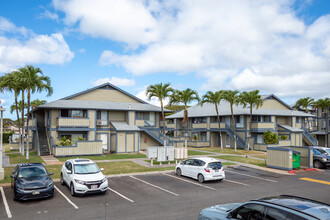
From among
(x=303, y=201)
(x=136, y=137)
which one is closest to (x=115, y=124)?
(x=136, y=137)

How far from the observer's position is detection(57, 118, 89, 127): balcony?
29780 mm

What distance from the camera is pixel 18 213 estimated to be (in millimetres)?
11031

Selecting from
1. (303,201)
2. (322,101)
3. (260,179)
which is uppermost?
(322,101)

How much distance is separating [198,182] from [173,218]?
24.7ft

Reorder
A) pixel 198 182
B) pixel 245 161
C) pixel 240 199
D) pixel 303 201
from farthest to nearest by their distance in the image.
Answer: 1. pixel 245 161
2. pixel 198 182
3. pixel 240 199
4. pixel 303 201

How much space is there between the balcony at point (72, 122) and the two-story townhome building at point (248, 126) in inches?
537

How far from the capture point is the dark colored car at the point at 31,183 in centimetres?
1230

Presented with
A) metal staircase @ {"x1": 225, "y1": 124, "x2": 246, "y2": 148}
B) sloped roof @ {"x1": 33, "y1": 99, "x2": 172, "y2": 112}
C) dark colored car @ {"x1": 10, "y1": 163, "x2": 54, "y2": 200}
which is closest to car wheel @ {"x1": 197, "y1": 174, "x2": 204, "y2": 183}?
dark colored car @ {"x1": 10, "y1": 163, "x2": 54, "y2": 200}

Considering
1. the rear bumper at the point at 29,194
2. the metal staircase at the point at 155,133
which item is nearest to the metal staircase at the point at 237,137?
the metal staircase at the point at 155,133

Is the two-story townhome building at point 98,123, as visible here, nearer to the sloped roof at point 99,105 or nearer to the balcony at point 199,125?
the sloped roof at point 99,105

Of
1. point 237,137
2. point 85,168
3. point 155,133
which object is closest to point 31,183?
point 85,168

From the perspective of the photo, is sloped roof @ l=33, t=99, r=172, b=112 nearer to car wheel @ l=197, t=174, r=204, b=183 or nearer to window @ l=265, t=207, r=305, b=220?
car wheel @ l=197, t=174, r=204, b=183

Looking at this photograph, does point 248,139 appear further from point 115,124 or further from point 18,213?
point 18,213

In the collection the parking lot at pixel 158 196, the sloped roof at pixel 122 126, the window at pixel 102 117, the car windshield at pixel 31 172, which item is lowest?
the parking lot at pixel 158 196
